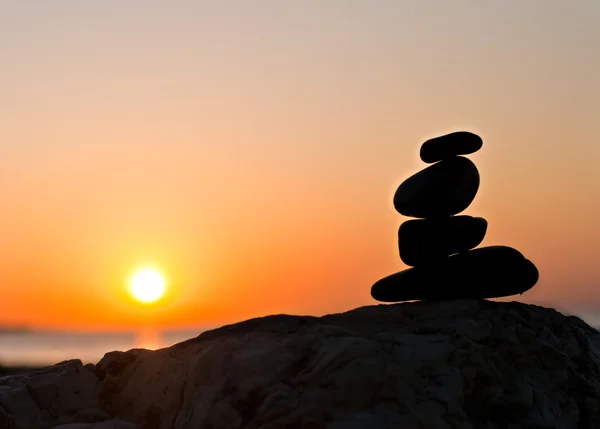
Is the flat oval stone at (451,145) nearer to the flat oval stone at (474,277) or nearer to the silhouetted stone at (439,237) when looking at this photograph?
the silhouetted stone at (439,237)

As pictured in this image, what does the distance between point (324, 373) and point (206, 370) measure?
188cm

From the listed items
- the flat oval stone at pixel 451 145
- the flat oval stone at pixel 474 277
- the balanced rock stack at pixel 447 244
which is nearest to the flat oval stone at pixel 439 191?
the balanced rock stack at pixel 447 244

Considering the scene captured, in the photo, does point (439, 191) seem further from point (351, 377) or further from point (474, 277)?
point (351, 377)

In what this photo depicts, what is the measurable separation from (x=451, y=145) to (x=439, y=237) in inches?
67.7

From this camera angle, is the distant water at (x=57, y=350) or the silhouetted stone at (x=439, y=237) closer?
the silhouetted stone at (x=439, y=237)

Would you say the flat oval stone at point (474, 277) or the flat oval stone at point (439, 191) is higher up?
the flat oval stone at point (439, 191)

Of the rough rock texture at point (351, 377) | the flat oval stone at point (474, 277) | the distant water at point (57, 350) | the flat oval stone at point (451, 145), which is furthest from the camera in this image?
the distant water at point (57, 350)

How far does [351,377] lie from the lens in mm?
8766

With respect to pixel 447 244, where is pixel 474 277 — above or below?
below

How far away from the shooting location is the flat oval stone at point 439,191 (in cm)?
1259

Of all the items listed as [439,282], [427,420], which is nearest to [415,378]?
[427,420]

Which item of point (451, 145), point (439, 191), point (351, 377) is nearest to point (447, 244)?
point (439, 191)

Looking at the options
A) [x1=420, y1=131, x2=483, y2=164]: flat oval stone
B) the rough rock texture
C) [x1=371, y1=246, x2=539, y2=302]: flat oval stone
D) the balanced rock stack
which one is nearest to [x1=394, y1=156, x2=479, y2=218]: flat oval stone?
the balanced rock stack

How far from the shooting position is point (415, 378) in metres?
8.92
